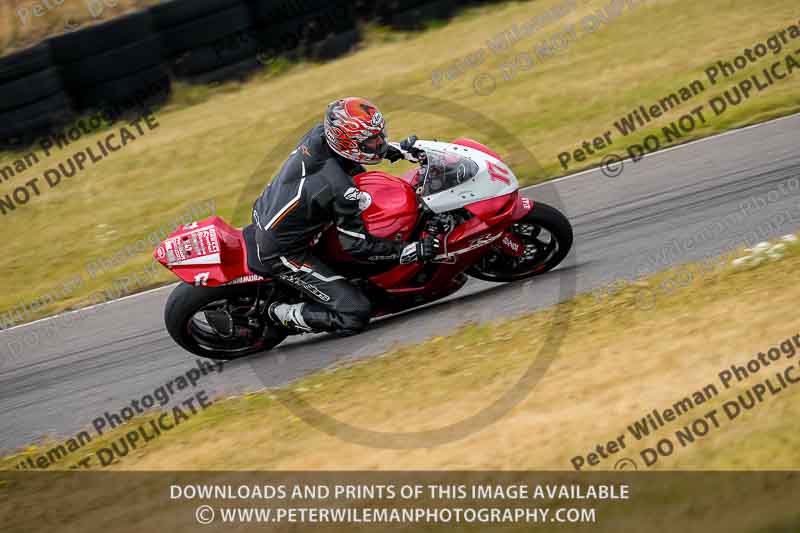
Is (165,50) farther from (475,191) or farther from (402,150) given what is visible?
(475,191)

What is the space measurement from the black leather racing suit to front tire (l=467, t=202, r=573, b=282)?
1.04m

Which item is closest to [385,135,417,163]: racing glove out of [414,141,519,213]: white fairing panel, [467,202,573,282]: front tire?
[414,141,519,213]: white fairing panel

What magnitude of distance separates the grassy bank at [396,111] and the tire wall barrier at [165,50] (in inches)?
12.9

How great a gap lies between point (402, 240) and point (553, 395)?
181cm

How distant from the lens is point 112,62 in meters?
12.9

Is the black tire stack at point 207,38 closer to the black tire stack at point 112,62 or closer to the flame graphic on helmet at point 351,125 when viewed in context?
the black tire stack at point 112,62

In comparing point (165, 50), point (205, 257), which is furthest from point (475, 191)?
point (165, 50)

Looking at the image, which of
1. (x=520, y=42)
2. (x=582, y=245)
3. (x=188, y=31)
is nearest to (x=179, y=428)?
(x=582, y=245)

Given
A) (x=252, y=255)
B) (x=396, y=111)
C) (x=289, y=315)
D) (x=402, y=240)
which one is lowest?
(x=289, y=315)

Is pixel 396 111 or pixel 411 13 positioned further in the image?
pixel 411 13

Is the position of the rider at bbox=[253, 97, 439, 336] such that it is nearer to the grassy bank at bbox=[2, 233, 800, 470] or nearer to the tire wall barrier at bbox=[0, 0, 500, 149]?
the grassy bank at bbox=[2, 233, 800, 470]

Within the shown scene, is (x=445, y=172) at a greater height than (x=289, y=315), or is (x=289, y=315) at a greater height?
(x=445, y=172)

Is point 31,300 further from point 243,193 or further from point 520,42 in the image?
point 520,42

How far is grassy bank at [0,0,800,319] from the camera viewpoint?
10.3 meters
